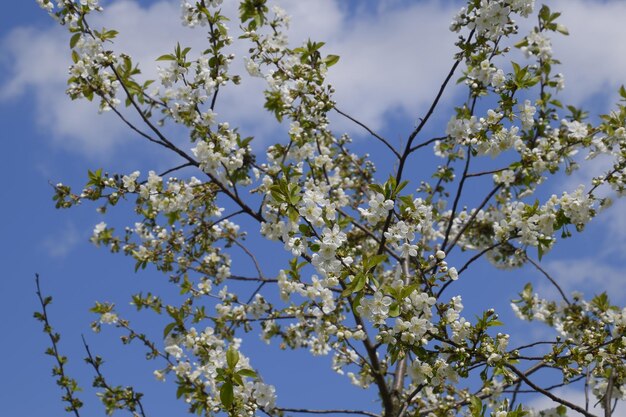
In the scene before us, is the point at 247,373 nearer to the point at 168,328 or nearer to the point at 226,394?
the point at 226,394

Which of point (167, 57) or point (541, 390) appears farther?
point (167, 57)

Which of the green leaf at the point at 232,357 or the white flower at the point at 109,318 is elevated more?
the white flower at the point at 109,318

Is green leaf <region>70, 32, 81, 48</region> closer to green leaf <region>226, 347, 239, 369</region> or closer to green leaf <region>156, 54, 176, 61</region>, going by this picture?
green leaf <region>156, 54, 176, 61</region>

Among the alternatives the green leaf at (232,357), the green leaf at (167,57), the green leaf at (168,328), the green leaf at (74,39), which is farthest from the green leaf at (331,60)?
the green leaf at (232,357)

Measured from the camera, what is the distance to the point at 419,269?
3273mm

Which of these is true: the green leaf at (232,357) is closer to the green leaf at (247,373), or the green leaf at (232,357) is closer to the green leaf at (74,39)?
the green leaf at (247,373)

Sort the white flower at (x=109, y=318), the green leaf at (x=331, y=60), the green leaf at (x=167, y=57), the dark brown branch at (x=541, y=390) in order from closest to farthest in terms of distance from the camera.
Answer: the dark brown branch at (x=541, y=390) → the green leaf at (x=167, y=57) → the green leaf at (x=331, y=60) → the white flower at (x=109, y=318)

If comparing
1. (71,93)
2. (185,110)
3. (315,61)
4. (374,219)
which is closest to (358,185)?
(315,61)

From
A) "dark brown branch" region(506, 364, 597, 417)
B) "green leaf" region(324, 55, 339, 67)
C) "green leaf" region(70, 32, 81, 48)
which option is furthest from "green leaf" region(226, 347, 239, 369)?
"green leaf" region(70, 32, 81, 48)

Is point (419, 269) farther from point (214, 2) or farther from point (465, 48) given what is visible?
point (214, 2)

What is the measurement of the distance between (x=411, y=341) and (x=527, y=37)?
331 cm

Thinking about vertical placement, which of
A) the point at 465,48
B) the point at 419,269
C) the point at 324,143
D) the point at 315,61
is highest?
the point at 324,143

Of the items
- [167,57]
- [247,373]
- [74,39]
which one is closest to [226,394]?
[247,373]

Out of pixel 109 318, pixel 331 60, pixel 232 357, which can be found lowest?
pixel 232 357
